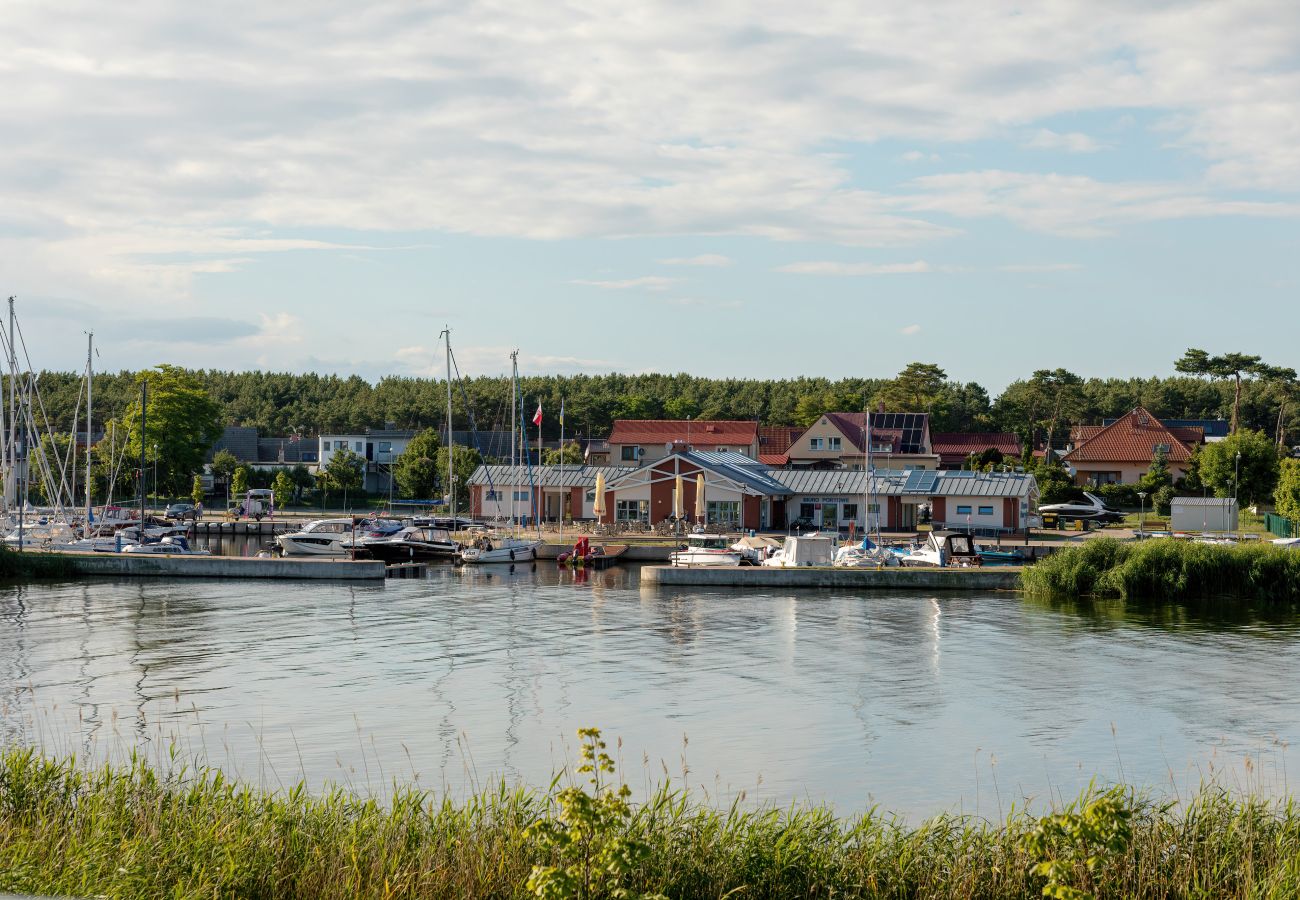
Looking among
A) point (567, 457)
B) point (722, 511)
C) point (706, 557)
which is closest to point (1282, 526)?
point (722, 511)

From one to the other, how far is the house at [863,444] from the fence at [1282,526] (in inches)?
1239

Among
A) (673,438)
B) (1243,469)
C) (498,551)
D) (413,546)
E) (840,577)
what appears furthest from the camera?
(673,438)

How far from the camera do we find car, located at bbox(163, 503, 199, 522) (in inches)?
3556

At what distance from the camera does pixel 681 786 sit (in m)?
20.0

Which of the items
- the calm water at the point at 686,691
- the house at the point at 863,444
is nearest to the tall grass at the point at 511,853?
the calm water at the point at 686,691

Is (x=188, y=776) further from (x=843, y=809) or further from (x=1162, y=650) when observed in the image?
(x=1162, y=650)

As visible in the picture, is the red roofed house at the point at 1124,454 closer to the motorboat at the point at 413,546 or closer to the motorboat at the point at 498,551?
the motorboat at the point at 498,551

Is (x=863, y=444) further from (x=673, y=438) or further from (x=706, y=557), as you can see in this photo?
(x=706, y=557)

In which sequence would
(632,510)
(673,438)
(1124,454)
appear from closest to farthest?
(632,510), (673,438), (1124,454)

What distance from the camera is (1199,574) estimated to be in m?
48.8

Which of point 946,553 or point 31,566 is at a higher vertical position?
point 946,553

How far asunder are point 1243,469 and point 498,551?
4899 cm

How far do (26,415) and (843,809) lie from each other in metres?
71.8

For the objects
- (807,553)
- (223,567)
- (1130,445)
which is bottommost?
(223,567)
